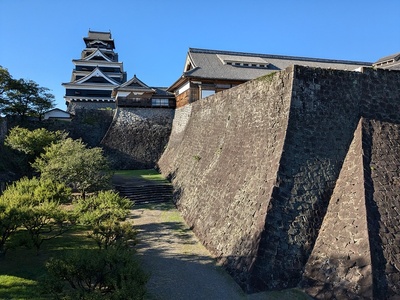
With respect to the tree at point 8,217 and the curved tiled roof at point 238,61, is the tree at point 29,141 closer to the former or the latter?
the tree at point 8,217

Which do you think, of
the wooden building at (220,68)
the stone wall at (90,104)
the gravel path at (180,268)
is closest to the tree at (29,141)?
the gravel path at (180,268)

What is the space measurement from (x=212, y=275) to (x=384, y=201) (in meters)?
5.60

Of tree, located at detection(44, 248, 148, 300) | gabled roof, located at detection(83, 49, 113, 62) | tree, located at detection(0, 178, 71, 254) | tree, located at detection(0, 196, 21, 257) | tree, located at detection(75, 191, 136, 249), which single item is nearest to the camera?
tree, located at detection(44, 248, 148, 300)

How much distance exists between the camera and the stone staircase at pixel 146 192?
52.8 feet

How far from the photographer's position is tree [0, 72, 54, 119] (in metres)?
20.7

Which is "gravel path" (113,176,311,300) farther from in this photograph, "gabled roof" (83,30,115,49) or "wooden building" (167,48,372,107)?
"gabled roof" (83,30,115,49)

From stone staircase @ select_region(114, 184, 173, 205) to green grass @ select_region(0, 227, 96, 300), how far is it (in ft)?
15.3

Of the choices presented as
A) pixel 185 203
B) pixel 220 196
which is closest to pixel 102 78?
pixel 185 203

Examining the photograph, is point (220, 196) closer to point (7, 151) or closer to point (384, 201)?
point (384, 201)

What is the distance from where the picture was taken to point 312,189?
27.8ft

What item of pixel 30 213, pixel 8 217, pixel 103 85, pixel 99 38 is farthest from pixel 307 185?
pixel 99 38

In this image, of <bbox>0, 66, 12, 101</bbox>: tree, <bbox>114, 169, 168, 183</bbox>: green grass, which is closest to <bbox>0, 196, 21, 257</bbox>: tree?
<bbox>114, 169, 168, 183</bbox>: green grass

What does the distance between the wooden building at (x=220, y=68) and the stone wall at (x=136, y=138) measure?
291 centimetres

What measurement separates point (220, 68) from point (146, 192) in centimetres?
1214
